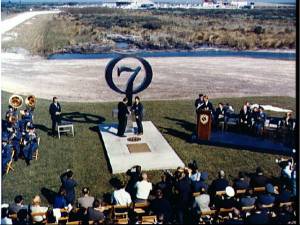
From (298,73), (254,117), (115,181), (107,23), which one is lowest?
(115,181)

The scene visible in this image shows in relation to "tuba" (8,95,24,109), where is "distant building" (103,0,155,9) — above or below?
above

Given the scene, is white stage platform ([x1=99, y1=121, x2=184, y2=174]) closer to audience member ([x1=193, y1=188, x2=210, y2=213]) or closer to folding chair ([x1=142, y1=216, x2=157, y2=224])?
folding chair ([x1=142, y1=216, x2=157, y2=224])

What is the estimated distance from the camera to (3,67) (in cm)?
2911

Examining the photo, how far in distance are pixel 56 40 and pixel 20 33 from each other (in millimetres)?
3280

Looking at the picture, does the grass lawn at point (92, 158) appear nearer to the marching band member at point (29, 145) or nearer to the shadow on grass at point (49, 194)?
the shadow on grass at point (49, 194)

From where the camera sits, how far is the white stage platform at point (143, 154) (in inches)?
500

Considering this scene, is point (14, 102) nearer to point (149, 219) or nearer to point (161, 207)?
point (149, 219)

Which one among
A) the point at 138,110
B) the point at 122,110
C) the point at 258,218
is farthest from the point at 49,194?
the point at 258,218

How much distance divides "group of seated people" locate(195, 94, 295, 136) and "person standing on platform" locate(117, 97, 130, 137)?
95.0 inches

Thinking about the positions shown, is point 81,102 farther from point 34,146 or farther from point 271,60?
point 271,60

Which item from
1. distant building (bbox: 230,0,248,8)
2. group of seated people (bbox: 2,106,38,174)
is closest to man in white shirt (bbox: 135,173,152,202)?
group of seated people (bbox: 2,106,38,174)

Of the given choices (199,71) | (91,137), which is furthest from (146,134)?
(199,71)

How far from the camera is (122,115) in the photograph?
584 inches

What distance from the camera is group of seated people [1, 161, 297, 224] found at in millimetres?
8469
